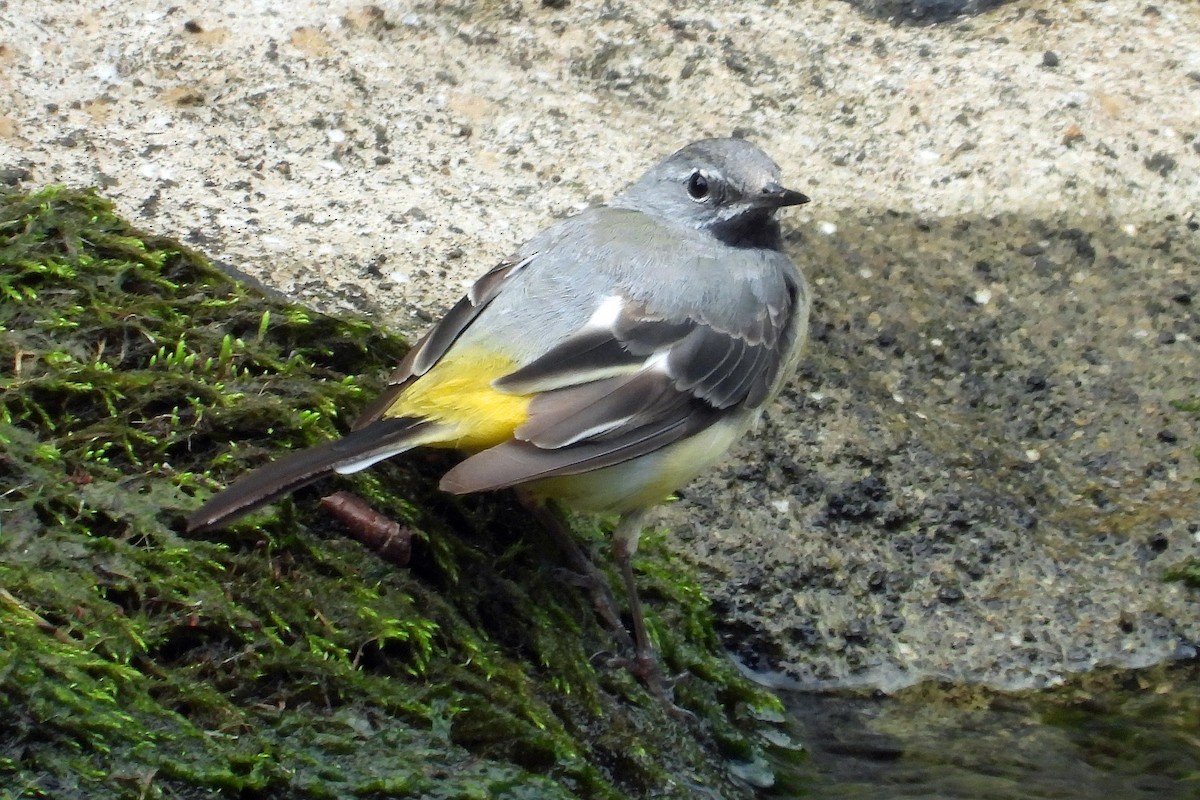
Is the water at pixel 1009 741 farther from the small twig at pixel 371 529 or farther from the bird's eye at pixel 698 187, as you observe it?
the bird's eye at pixel 698 187

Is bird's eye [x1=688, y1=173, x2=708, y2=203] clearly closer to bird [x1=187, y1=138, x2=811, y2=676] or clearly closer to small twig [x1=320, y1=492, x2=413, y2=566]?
bird [x1=187, y1=138, x2=811, y2=676]

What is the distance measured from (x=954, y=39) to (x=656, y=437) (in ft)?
12.3

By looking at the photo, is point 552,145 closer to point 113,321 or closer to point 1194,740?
point 113,321

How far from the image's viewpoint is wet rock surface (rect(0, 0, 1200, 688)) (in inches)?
192

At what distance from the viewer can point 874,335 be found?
18.5 ft

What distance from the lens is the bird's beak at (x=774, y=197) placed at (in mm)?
4668

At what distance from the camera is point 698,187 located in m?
4.90

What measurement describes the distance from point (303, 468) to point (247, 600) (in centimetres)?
37

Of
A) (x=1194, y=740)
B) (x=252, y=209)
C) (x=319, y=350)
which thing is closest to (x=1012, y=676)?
(x=1194, y=740)

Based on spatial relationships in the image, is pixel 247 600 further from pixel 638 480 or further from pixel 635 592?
pixel 635 592

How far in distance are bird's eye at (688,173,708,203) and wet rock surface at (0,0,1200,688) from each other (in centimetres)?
92

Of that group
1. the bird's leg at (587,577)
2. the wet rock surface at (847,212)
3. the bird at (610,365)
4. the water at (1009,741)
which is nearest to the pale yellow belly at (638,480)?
the bird at (610,365)

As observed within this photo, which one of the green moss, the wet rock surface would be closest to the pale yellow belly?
the green moss

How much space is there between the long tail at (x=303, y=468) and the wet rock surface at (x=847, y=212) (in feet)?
5.21
